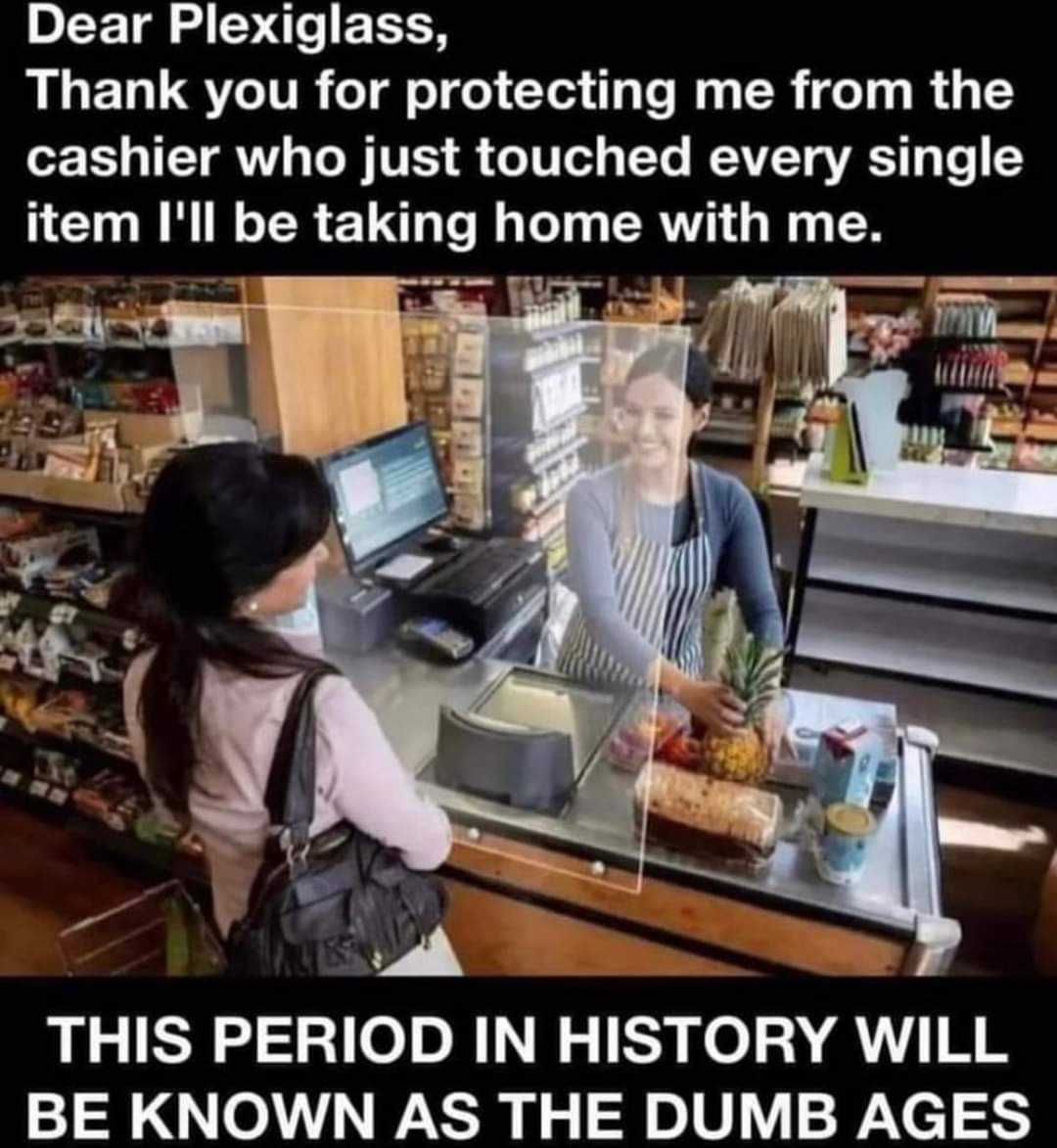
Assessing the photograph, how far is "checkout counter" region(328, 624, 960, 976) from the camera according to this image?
1224 mm

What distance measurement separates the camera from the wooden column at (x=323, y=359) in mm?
1896

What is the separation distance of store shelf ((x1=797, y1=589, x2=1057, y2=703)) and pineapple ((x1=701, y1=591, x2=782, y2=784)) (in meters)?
1.70

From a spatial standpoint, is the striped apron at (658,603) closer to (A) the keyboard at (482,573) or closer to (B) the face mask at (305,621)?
(A) the keyboard at (482,573)

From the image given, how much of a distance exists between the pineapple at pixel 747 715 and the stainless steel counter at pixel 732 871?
0.13 meters

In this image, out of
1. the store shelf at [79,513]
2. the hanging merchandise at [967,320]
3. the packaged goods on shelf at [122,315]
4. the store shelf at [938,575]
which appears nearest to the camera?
the packaged goods on shelf at [122,315]

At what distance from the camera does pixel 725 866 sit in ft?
4.24

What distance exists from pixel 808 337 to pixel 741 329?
0.27 meters

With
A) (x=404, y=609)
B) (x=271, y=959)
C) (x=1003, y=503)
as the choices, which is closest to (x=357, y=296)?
(x=404, y=609)

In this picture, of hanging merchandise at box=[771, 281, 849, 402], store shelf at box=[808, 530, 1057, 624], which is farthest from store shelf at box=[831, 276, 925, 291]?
store shelf at box=[808, 530, 1057, 624]

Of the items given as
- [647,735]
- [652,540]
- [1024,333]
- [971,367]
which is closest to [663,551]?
[652,540]

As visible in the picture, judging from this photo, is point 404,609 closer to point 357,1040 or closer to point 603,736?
point 603,736

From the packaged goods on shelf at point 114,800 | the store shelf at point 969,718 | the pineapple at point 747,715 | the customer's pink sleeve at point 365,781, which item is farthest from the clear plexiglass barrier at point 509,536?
the store shelf at point 969,718

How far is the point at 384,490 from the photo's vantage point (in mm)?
1927
